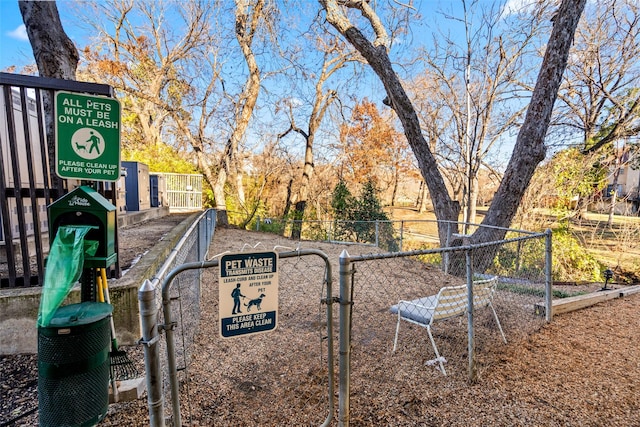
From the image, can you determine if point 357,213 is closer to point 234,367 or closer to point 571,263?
point 571,263

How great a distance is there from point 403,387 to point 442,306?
2.81ft

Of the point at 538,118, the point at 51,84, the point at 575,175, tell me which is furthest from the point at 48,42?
the point at 575,175

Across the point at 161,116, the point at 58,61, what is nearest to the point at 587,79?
the point at 58,61

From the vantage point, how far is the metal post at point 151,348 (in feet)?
5.15

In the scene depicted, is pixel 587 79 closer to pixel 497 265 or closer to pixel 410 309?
pixel 497 265

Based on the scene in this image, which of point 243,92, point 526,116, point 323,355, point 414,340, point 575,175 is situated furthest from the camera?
A: point 243,92

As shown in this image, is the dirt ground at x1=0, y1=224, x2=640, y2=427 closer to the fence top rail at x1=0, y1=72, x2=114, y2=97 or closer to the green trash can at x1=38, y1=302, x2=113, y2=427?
the green trash can at x1=38, y1=302, x2=113, y2=427

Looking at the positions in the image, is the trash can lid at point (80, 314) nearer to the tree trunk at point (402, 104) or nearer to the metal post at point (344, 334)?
the metal post at point (344, 334)

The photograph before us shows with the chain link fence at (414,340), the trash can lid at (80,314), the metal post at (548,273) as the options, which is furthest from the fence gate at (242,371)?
the metal post at (548,273)

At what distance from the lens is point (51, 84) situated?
3.24 meters

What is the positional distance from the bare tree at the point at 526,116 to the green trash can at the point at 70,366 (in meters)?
7.18

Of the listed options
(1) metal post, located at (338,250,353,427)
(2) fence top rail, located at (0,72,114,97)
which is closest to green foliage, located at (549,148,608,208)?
(1) metal post, located at (338,250,353,427)

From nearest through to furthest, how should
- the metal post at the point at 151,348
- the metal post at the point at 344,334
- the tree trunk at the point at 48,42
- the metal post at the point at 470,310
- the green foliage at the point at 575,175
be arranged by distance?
the metal post at the point at 151,348 → the metal post at the point at 344,334 → the metal post at the point at 470,310 → the tree trunk at the point at 48,42 → the green foliage at the point at 575,175

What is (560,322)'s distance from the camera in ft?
14.6
